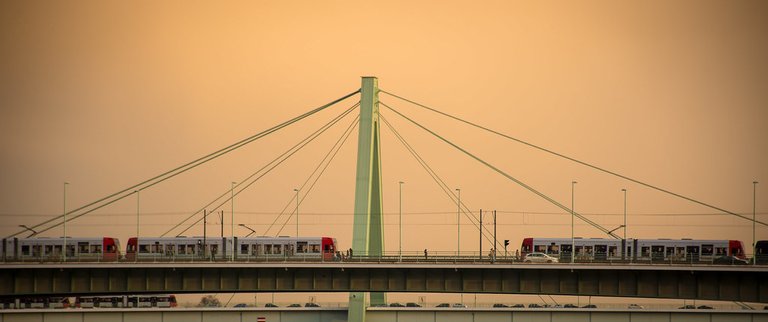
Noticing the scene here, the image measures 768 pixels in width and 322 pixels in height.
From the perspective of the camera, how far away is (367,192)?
13075cm

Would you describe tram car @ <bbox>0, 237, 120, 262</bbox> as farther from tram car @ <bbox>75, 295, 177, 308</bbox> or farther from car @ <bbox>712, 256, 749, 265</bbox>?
car @ <bbox>712, 256, 749, 265</bbox>

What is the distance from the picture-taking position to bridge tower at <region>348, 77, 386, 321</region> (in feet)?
422

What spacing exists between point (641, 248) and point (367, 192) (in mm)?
30312

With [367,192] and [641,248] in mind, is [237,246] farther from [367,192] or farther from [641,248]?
[641,248]

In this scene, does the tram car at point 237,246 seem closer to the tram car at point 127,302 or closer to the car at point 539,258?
the tram car at point 127,302

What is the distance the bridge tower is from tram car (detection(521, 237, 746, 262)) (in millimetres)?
19693

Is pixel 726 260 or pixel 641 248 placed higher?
pixel 641 248

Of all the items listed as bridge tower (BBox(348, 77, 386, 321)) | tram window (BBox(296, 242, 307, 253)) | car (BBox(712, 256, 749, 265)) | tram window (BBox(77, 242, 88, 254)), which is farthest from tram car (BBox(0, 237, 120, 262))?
car (BBox(712, 256, 749, 265))

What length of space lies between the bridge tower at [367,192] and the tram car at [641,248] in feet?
64.6

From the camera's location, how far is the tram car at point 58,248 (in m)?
138

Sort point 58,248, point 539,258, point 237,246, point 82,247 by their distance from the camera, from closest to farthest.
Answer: point 539,258 → point 58,248 → point 237,246 → point 82,247

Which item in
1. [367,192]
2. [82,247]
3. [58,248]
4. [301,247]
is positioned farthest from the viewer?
[301,247]

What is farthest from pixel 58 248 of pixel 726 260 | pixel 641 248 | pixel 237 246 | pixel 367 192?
pixel 726 260

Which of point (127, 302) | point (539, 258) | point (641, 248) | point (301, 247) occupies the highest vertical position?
point (641, 248)
